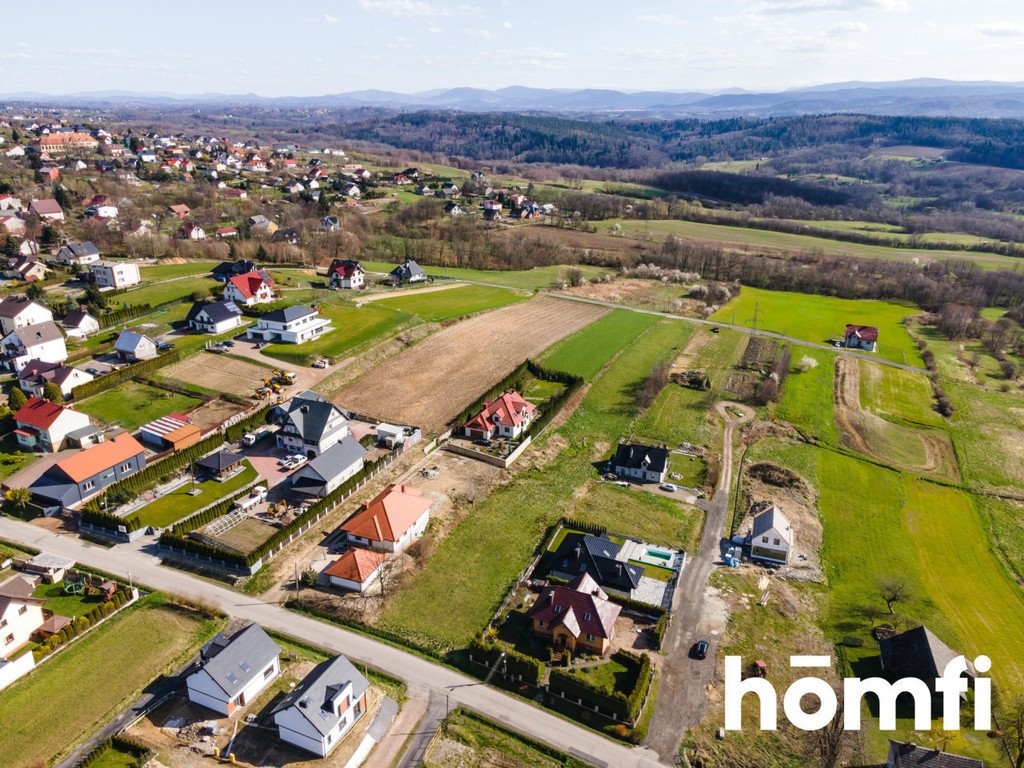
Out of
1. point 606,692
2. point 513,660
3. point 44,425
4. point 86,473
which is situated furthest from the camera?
point 44,425

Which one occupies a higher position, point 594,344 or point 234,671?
point 234,671

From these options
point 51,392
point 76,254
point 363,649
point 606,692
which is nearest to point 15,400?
point 51,392

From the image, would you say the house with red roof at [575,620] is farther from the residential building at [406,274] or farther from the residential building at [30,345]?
the residential building at [406,274]

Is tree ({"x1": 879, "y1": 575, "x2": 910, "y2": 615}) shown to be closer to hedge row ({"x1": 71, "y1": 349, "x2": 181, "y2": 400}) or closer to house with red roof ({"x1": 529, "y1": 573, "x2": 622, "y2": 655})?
house with red roof ({"x1": 529, "y1": 573, "x2": 622, "y2": 655})

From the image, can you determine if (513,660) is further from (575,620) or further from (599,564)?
(599,564)

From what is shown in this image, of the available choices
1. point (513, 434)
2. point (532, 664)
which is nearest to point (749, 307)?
point (513, 434)

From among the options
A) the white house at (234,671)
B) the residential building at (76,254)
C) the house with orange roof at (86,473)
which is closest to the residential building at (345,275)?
the residential building at (76,254)
